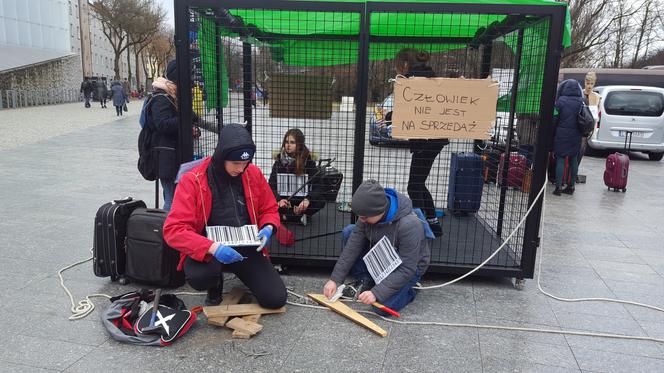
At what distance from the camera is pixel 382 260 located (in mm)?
3582

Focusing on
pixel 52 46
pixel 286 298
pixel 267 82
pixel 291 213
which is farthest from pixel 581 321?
pixel 52 46

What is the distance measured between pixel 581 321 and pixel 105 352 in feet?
10.7

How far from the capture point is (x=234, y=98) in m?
4.39

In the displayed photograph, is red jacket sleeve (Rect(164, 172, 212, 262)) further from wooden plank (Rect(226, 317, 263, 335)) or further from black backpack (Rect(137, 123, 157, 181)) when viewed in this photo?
black backpack (Rect(137, 123, 157, 181))

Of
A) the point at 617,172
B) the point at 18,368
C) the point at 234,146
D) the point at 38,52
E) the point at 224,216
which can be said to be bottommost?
the point at 18,368

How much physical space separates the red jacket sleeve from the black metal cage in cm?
73

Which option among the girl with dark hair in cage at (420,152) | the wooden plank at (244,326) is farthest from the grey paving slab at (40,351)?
the girl with dark hair in cage at (420,152)

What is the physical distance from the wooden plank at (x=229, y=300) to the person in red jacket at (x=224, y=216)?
0.08 metres

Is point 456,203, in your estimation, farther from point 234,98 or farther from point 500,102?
point 234,98

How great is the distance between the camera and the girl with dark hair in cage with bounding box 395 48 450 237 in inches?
158

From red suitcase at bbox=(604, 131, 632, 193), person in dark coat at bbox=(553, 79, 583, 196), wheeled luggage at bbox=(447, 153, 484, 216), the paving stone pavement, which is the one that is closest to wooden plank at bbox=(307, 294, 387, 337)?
the paving stone pavement

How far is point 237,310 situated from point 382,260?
1095 millimetres

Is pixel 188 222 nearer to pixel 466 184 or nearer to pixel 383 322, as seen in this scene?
pixel 383 322

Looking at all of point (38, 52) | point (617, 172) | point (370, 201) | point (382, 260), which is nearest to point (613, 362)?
point (382, 260)
